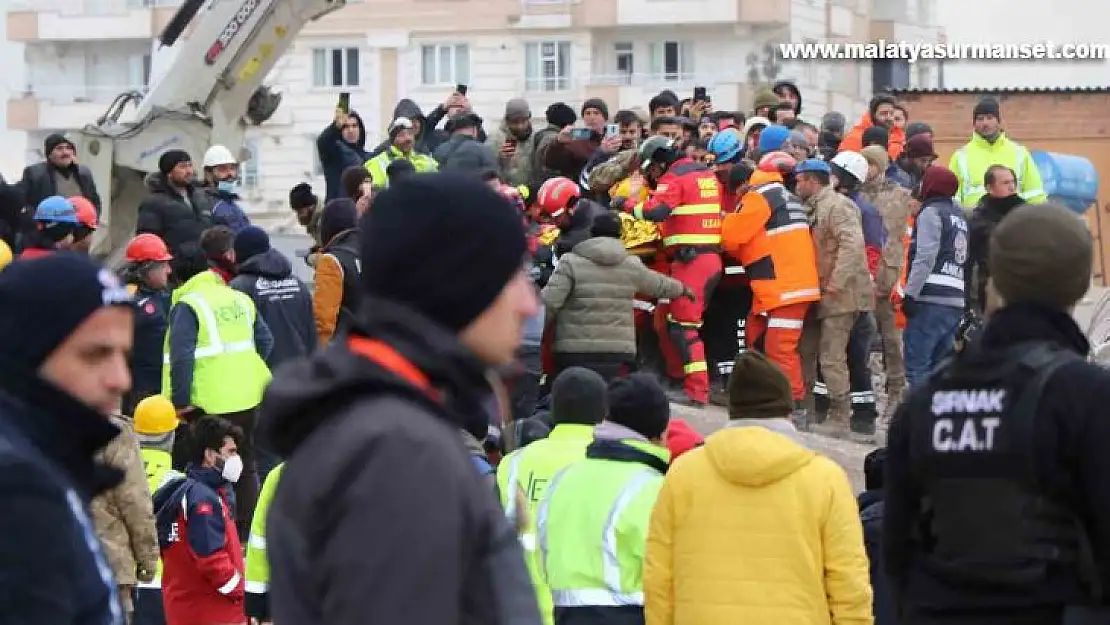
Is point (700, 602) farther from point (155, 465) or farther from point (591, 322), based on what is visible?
point (591, 322)

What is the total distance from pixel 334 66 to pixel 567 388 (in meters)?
65.1

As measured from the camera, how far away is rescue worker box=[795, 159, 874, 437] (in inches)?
584

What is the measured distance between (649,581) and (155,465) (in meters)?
3.96

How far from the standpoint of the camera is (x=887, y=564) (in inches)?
234

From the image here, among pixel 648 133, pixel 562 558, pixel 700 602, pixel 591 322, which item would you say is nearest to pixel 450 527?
pixel 700 602

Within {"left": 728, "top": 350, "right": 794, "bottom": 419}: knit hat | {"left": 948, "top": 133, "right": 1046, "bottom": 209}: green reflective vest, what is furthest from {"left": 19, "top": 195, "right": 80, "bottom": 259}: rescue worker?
{"left": 728, "top": 350, "right": 794, "bottom": 419}: knit hat

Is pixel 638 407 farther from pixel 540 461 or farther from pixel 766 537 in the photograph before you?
pixel 766 537

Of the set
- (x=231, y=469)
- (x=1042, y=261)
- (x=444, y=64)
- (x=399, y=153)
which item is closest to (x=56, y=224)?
(x=231, y=469)

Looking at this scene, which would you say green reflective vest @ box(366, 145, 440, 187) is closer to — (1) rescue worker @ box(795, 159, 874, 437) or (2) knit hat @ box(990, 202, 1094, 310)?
(1) rescue worker @ box(795, 159, 874, 437)

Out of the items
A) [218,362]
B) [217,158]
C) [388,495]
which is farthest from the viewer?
[217,158]

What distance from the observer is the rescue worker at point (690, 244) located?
1518cm

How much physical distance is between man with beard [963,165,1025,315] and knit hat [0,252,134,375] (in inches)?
458

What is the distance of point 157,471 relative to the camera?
10.6 meters

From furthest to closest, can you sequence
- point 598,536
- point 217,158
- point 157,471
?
point 217,158
point 157,471
point 598,536
